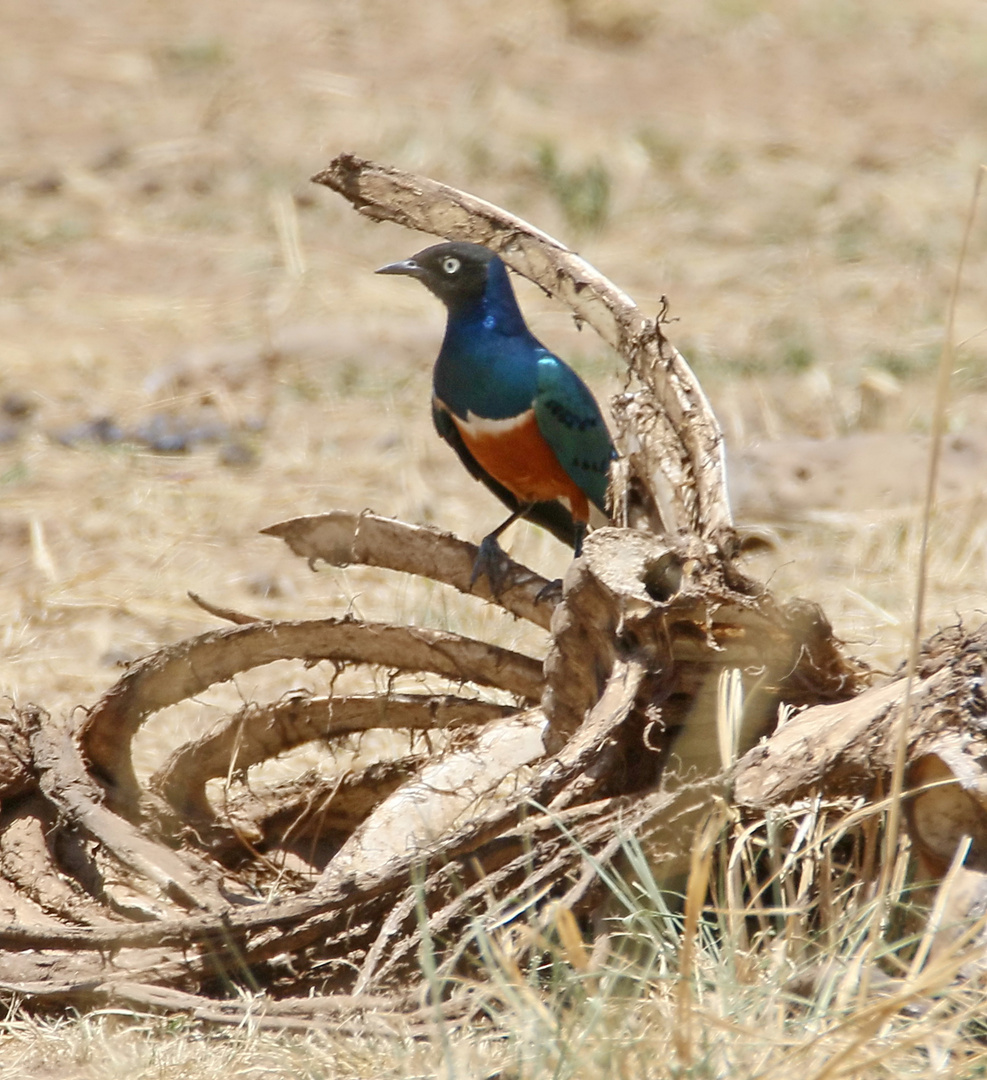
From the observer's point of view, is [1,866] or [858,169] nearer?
[1,866]

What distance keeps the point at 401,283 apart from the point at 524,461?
12.1 feet

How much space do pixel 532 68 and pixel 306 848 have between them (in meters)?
8.54

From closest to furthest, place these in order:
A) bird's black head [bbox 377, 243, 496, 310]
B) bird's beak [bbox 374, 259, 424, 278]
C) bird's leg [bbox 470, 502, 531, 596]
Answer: bird's leg [bbox 470, 502, 531, 596] → bird's beak [bbox 374, 259, 424, 278] → bird's black head [bbox 377, 243, 496, 310]

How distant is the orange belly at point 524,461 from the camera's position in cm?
420

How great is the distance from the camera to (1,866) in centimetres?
256

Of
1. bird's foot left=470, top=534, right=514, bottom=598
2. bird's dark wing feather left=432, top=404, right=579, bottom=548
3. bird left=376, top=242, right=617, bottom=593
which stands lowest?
bird's dark wing feather left=432, top=404, right=579, bottom=548

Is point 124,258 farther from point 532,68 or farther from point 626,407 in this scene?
point 626,407

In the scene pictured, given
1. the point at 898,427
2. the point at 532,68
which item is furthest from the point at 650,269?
the point at 532,68

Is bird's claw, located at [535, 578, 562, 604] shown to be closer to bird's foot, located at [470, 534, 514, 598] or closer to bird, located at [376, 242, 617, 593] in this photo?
bird's foot, located at [470, 534, 514, 598]

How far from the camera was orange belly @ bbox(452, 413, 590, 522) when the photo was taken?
4199mm

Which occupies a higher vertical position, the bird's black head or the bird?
the bird's black head

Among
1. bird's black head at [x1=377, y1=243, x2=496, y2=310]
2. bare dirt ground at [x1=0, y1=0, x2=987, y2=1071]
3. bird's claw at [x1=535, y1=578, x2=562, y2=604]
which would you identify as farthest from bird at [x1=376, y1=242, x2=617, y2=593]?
bird's claw at [x1=535, y1=578, x2=562, y2=604]

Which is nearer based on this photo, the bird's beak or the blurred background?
the bird's beak

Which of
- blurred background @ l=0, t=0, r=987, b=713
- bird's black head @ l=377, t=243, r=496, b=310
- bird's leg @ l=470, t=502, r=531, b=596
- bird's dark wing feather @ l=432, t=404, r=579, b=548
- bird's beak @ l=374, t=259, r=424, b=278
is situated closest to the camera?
bird's leg @ l=470, t=502, r=531, b=596
